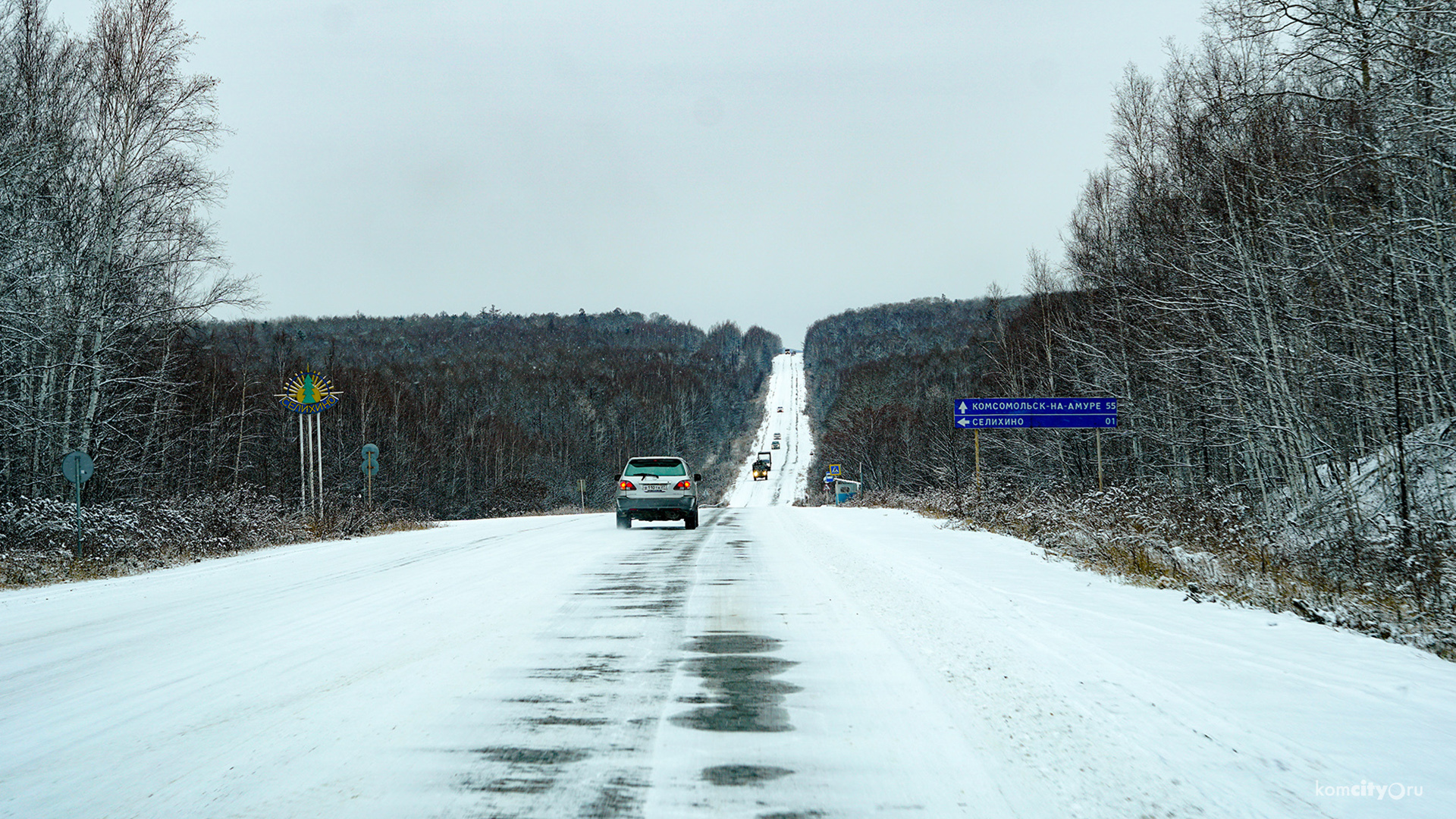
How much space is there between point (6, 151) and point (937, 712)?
21.2 meters

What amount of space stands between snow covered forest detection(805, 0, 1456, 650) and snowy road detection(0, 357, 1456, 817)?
308 centimetres

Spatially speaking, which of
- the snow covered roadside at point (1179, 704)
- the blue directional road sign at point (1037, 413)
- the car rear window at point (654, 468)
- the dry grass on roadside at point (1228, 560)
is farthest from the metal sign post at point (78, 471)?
the blue directional road sign at point (1037, 413)

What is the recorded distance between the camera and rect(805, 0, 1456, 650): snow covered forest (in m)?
9.26

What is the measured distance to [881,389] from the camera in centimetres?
11625

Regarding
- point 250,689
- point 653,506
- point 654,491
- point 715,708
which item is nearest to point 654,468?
point 654,491

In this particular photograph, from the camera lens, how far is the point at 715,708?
4574 mm

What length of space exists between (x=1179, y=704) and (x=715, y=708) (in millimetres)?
2550

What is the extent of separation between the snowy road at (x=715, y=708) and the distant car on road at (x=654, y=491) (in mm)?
11308

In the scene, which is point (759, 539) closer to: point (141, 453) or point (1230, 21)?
point (1230, 21)

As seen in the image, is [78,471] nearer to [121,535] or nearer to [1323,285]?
[121,535]

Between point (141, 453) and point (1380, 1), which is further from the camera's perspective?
point (141, 453)

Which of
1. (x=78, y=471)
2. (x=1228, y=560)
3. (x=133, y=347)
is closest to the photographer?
(x=1228, y=560)

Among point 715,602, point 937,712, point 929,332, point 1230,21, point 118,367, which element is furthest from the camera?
point 929,332

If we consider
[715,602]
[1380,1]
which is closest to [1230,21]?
[1380,1]
